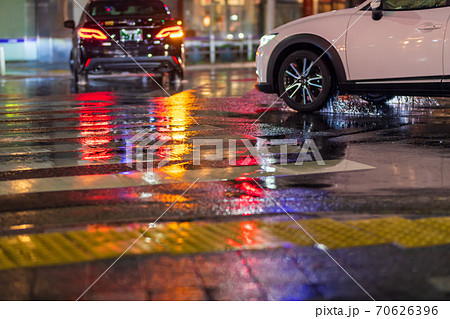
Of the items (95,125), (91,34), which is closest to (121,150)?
(95,125)

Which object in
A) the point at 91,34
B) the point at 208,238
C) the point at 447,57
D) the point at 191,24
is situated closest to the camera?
the point at 208,238

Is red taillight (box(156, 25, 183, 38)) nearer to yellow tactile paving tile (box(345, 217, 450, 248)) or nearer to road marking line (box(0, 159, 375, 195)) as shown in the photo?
road marking line (box(0, 159, 375, 195))

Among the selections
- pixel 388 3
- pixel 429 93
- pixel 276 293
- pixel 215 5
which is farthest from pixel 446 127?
pixel 215 5

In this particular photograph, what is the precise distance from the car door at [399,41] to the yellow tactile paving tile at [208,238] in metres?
4.42

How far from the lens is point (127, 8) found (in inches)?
590

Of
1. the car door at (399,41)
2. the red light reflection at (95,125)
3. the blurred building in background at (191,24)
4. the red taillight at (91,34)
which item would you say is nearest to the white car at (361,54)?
the car door at (399,41)

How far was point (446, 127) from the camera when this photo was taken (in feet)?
27.6

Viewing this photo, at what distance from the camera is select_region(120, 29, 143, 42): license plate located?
1442cm

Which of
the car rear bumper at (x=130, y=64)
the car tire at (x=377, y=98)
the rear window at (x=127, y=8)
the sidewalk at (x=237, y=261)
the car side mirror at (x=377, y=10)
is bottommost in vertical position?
the sidewalk at (x=237, y=261)

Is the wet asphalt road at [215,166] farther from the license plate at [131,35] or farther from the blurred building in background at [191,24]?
the blurred building in background at [191,24]

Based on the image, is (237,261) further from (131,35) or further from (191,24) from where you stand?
(191,24)

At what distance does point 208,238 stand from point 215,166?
2114 mm

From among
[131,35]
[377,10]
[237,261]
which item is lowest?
[237,261]

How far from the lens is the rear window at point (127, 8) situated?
14950mm
